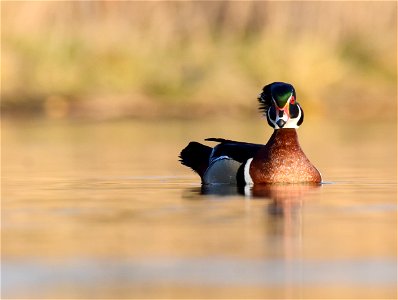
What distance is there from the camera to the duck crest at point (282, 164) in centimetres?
1243

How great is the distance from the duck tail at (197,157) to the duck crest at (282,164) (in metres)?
0.90

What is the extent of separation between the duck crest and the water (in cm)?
22

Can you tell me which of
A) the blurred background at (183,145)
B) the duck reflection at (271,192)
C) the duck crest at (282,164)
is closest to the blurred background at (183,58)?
the blurred background at (183,145)

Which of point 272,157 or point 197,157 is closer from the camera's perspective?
point 272,157

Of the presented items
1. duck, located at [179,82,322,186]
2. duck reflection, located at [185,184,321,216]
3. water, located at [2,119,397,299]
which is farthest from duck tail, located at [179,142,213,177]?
duck reflection, located at [185,184,321,216]

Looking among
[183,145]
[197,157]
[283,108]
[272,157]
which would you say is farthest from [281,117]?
[183,145]

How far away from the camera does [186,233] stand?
859cm

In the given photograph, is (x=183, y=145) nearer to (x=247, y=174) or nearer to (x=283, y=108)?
(x=283, y=108)

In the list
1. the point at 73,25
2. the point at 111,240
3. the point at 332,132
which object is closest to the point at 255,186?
the point at 111,240

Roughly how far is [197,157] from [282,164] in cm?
139

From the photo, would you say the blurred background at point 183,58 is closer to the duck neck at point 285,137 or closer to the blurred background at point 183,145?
the blurred background at point 183,145

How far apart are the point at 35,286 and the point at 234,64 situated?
2431 cm

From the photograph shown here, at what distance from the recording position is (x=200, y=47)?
30.9 metres

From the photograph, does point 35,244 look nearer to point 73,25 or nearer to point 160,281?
point 160,281
